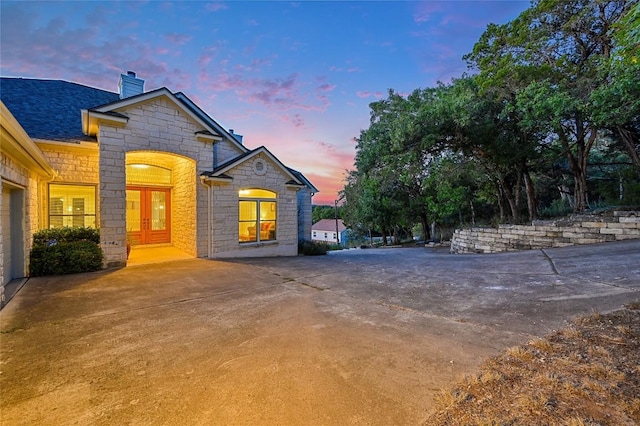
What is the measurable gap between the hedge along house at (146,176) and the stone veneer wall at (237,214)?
0.11 ft

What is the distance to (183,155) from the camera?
9.34m

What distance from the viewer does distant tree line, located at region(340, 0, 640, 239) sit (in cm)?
836

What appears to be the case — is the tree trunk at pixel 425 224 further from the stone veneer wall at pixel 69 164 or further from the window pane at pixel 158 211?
the stone veneer wall at pixel 69 164

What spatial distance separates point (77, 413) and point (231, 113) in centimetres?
1445

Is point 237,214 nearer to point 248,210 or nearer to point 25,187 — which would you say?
point 248,210

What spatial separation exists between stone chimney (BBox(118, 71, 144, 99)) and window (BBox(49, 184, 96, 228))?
4.24 m

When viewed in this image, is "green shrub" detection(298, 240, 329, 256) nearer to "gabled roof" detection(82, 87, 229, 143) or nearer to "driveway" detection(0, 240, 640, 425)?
"gabled roof" detection(82, 87, 229, 143)

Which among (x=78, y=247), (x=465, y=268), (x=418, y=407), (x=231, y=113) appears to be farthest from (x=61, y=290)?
(x=231, y=113)

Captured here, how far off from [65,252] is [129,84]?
698 cm

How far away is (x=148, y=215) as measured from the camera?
11352 millimetres

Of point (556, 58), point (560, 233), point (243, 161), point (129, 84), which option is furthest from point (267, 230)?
point (556, 58)

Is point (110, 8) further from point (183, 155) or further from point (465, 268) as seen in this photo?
point (465, 268)

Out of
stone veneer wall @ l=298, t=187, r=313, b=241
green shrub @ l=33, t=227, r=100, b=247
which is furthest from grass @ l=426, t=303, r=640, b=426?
stone veneer wall @ l=298, t=187, r=313, b=241

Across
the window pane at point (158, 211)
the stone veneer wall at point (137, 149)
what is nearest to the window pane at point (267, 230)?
the stone veneer wall at point (137, 149)
